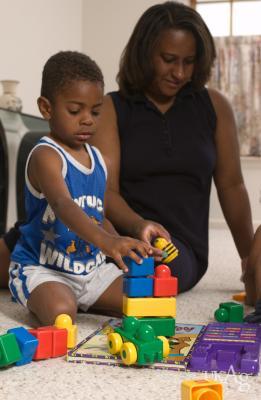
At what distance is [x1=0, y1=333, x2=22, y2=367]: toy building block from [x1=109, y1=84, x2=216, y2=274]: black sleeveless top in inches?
29.1

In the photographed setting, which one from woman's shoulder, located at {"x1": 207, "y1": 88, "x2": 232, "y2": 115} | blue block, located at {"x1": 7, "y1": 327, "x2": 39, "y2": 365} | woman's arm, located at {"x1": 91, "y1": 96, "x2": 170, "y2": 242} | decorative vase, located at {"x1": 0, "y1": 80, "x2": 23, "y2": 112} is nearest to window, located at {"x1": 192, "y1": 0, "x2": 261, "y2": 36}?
decorative vase, located at {"x1": 0, "y1": 80, "x2": 23, "y2": 112}

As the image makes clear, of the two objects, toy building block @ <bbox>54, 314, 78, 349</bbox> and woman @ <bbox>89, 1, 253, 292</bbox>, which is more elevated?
woman @ <bbox>89, 1, 253, 292</bbox>

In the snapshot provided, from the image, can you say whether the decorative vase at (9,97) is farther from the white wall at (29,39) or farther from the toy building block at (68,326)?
the toy building block at (68,326)

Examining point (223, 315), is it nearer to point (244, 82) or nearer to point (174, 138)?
point (174, 138)

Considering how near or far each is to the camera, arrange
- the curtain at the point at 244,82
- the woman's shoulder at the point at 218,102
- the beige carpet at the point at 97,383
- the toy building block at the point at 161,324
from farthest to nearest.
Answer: the curtain at the point at 244,82, the woman's shoulder at the point at 218,102, the toy building block at the point at 161,324, the beige carpet at the point at 97,383

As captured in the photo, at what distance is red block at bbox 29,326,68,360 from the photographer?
1.02 m

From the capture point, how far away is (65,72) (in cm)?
130

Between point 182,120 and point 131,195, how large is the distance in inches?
9.7

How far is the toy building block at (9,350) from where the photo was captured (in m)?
0.94

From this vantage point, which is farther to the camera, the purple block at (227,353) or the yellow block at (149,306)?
the yellow block at (149,306)

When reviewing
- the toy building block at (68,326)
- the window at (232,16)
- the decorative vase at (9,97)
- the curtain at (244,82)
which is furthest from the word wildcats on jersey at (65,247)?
the window at (232,16)

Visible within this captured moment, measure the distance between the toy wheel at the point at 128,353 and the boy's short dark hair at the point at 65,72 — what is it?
59cm

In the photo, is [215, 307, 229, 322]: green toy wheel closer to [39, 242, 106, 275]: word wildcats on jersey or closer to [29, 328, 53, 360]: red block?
[39, 242, 106, 275]: word wildcats on jersey

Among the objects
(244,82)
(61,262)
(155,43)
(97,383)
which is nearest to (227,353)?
(97,383)
